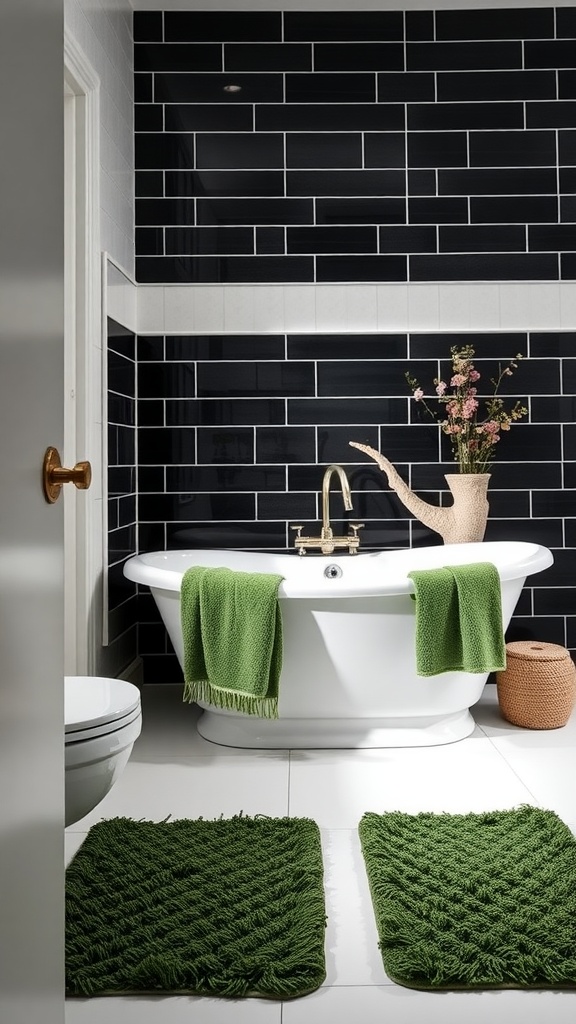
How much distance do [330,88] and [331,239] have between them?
0.73 meters

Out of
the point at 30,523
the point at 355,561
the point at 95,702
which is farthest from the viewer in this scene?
the point at 355,561

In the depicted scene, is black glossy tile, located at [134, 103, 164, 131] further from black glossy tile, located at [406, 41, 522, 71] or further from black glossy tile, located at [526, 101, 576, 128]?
black glossy tile, located at [526, 101, 576, 128]

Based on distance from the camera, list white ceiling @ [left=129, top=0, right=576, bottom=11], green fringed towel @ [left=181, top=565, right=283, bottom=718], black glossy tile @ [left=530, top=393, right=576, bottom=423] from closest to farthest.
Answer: green fringed towel @ [left=181, top=565, right=283, bottom=718] < white ceiling @ [left=129, top=0, right=576, bottom=11] < black glossy tile @ [left=530, top=393, right=576, bottom=423]

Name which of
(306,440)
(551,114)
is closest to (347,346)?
(306,440)

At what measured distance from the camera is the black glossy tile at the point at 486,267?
4.25 meters

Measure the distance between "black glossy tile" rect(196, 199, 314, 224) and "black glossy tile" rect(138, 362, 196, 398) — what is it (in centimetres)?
71

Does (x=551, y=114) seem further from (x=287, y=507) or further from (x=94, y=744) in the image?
(x=94, y=744)

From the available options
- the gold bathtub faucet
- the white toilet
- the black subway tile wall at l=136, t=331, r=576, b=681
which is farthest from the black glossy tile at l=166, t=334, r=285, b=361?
the white toilet

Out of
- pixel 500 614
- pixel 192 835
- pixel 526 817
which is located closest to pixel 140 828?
pixel 192 835

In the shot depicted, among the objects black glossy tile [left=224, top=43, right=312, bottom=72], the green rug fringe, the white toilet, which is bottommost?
the green rug fringe

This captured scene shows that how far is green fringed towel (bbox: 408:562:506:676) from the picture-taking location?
3164 millimetres

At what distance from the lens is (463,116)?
4.26m

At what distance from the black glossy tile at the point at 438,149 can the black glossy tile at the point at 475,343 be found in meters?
0.82

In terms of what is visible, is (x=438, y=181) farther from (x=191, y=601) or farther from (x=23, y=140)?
(x=23, y=140)
